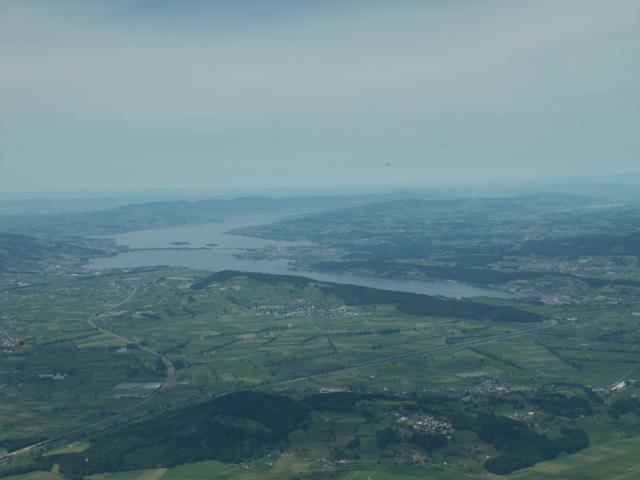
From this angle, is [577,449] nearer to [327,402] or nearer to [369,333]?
[327,402]

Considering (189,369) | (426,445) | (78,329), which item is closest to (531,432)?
(426,445)

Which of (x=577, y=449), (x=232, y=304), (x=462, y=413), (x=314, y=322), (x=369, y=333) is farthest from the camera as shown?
(x=232, y=304)

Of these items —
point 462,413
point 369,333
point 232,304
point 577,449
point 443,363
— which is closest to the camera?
point 577,449

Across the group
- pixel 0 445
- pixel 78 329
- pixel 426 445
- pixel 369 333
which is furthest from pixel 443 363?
pixel 78 329

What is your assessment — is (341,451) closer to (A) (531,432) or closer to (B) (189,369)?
(A) (531,432)

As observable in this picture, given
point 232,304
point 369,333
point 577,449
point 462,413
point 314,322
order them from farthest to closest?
point 232,304
point 314,322
point 369,333
point 462,413
point 577,449

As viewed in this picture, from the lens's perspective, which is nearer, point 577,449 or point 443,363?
point 577,449

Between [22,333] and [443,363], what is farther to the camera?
[22,333]

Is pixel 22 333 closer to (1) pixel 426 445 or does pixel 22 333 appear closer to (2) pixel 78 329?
(2) pixel 78 329

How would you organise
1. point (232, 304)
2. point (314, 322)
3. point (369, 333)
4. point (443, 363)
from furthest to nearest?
point (232, 304)
point (314, 322)
point (369, 333)
point (443, 363)
